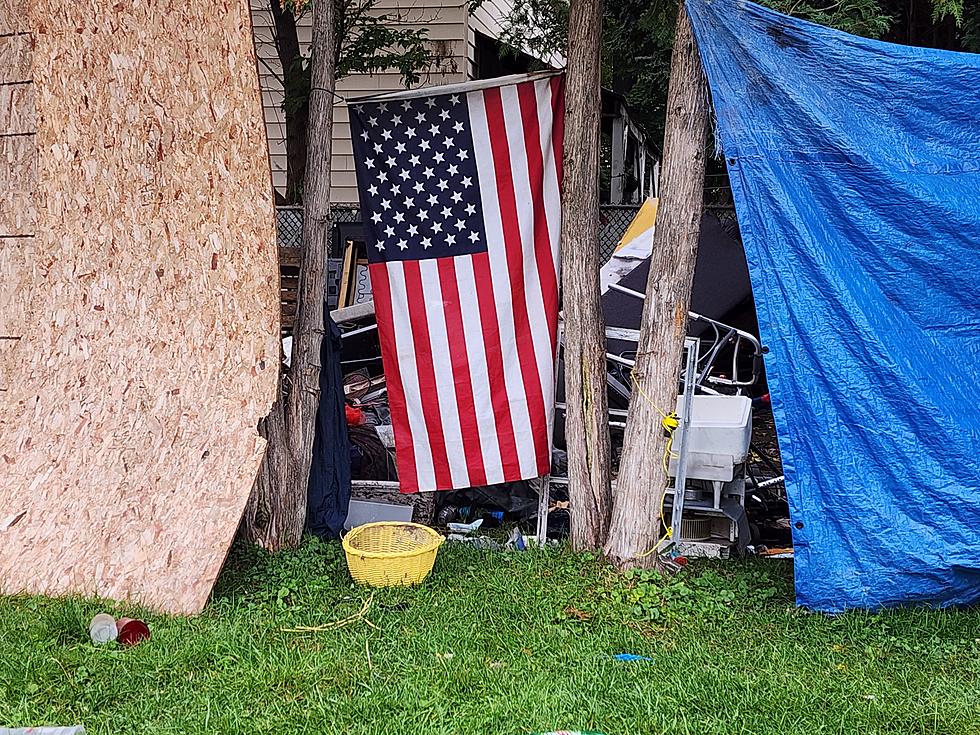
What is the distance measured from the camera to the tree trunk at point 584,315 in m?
5.27

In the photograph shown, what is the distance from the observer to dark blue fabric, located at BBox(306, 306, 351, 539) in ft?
18.5

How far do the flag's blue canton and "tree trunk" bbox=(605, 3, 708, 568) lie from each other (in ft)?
3.83

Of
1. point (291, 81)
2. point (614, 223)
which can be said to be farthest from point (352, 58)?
point (614, 223)

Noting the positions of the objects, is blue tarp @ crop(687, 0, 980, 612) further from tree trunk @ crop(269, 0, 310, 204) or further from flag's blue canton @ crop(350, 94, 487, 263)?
tree trunk @ crop(269, 0, 310, 204)

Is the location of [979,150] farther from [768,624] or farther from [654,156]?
[654,156]

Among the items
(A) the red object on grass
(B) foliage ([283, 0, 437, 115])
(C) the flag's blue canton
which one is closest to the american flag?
(C) the flag's blue canton

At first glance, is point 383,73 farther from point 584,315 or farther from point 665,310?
point 665,310

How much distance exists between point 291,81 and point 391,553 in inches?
191

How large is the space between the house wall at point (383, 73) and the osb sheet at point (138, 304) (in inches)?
198

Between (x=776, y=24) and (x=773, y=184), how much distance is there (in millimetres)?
746

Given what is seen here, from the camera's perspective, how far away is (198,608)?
4531 mm

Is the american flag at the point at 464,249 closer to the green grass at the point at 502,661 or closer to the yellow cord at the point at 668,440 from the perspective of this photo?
the yellow cord at the point at 668,440

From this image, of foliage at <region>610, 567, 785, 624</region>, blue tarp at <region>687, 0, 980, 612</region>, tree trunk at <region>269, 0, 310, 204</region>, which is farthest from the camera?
tree trunk at <region>269, 0, 310, 204</region>

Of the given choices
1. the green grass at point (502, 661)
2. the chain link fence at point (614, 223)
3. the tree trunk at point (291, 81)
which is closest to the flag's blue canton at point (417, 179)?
the green grass at point (502, 661)
